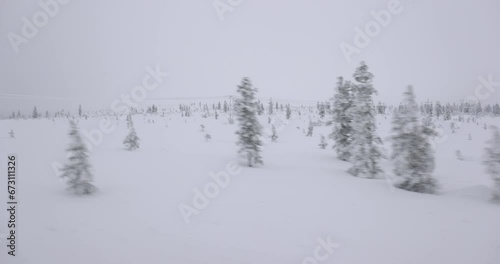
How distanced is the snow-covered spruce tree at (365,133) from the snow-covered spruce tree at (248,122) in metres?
9.52

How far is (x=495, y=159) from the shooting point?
16.4m

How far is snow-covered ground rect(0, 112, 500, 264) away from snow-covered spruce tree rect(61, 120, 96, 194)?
2.18 ft

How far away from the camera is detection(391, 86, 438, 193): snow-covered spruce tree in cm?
1925

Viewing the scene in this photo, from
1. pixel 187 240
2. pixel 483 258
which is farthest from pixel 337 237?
pixel 187 240

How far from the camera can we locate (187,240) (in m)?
11.0

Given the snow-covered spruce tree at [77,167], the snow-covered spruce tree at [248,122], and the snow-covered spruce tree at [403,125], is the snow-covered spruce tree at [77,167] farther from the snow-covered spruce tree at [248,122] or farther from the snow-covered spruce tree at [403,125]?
the snow-covered spruce tree at [403,125]

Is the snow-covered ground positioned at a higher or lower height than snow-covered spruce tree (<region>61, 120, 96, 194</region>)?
lower

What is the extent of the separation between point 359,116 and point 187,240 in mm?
19591

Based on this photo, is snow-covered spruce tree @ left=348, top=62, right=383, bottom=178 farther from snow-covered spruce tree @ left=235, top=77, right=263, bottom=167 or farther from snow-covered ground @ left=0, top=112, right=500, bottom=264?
snow-covered spruce tree @ left=235, top=77, right=263, bottom=167

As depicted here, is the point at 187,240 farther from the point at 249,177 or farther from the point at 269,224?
the point at 249,177

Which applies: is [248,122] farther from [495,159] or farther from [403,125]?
[495,159]

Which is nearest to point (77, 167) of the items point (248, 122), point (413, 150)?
point (248, 122)

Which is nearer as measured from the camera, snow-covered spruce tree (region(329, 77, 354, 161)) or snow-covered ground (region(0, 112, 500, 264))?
snow-covered ground (region(0, 112, 500, 264))

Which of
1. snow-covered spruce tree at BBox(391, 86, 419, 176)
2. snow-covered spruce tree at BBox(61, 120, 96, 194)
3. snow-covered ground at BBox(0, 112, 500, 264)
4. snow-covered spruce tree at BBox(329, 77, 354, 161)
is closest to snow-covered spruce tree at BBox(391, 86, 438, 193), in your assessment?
snow-covered spruce tree at BBox(391, 86, 419, 176)
